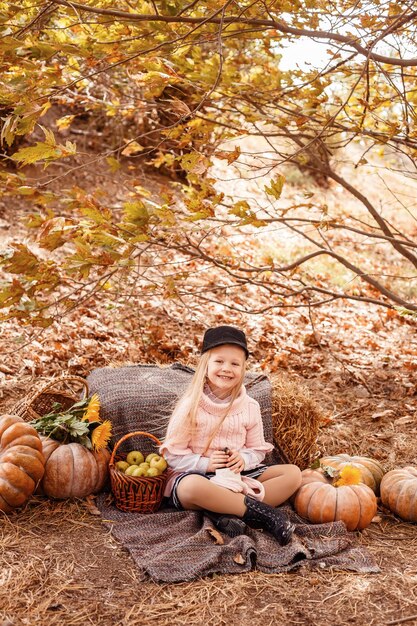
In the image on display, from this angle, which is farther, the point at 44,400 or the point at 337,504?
the point at 44,400

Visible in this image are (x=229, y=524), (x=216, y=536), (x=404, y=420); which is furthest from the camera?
(x=404, y=420)

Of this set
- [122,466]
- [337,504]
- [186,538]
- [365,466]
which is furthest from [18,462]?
[365,466]

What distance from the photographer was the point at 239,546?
11.0 ft

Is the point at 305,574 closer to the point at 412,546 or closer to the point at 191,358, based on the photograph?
the point at 412,546

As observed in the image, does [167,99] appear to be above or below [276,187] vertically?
above

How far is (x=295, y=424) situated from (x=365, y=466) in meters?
0.53

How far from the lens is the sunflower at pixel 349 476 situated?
13.1 feet

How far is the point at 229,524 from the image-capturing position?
356cm

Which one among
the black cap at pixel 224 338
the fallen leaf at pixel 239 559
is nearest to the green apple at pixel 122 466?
the black cap at pixel 224 338

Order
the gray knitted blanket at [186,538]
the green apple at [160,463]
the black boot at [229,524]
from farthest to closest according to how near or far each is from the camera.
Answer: the green apple at [160,463]
the black boot at [229,524]
the gray knitted blanket at [186,538]

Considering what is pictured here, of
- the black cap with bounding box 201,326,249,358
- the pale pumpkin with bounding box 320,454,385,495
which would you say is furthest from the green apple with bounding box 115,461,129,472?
the pale pumpkin with bounding box 320,454,385,495

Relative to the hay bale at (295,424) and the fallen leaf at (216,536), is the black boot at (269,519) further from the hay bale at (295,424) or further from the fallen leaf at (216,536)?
the hay bale at (295,424)

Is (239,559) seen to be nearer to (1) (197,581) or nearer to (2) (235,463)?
(1) (197,581)

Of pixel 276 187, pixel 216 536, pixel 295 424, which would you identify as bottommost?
pixel 216 536
